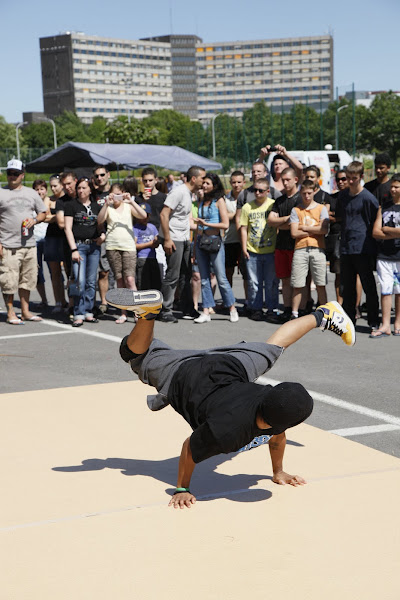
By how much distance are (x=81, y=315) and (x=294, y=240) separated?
10.2 ft

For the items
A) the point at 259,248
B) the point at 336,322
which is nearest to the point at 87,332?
the point at 259,248

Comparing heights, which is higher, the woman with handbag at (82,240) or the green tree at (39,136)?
the green tree at (39,136)

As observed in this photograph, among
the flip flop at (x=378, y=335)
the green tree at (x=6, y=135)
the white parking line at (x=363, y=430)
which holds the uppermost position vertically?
the green tree at (x=6, y=135)

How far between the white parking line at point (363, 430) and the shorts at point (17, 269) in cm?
613

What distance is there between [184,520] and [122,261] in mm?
6806

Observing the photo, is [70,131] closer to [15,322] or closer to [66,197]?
[66,197]

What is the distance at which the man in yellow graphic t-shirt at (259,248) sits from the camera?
10.4 metres

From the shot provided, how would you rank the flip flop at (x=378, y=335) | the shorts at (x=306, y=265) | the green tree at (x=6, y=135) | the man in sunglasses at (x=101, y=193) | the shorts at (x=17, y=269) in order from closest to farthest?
1. the flip flop at (x=378, y=335)
2. the shorts at (x=306, y=265)
3. the shorts at (x=17, y=269)
4. the man in sunglasses at (x=101, y=193)
5. the green tree at (x=6, y=135)

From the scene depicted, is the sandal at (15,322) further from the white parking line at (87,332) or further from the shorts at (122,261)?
the shorts at (122,261)

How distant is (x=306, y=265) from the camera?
1002 centimetres

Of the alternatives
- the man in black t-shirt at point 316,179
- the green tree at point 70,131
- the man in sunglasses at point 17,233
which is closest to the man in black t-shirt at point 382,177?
the man in black t-shirt at point 316,179

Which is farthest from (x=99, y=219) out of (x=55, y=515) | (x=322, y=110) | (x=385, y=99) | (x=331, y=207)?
(x=385, y=99)

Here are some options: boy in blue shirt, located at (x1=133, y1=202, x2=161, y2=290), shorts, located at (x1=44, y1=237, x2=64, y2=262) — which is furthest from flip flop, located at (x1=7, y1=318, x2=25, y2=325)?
boy in blue shirt, located at (x1=133, y1=202, x2=161, y2=290)

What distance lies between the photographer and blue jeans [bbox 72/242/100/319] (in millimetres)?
10188
